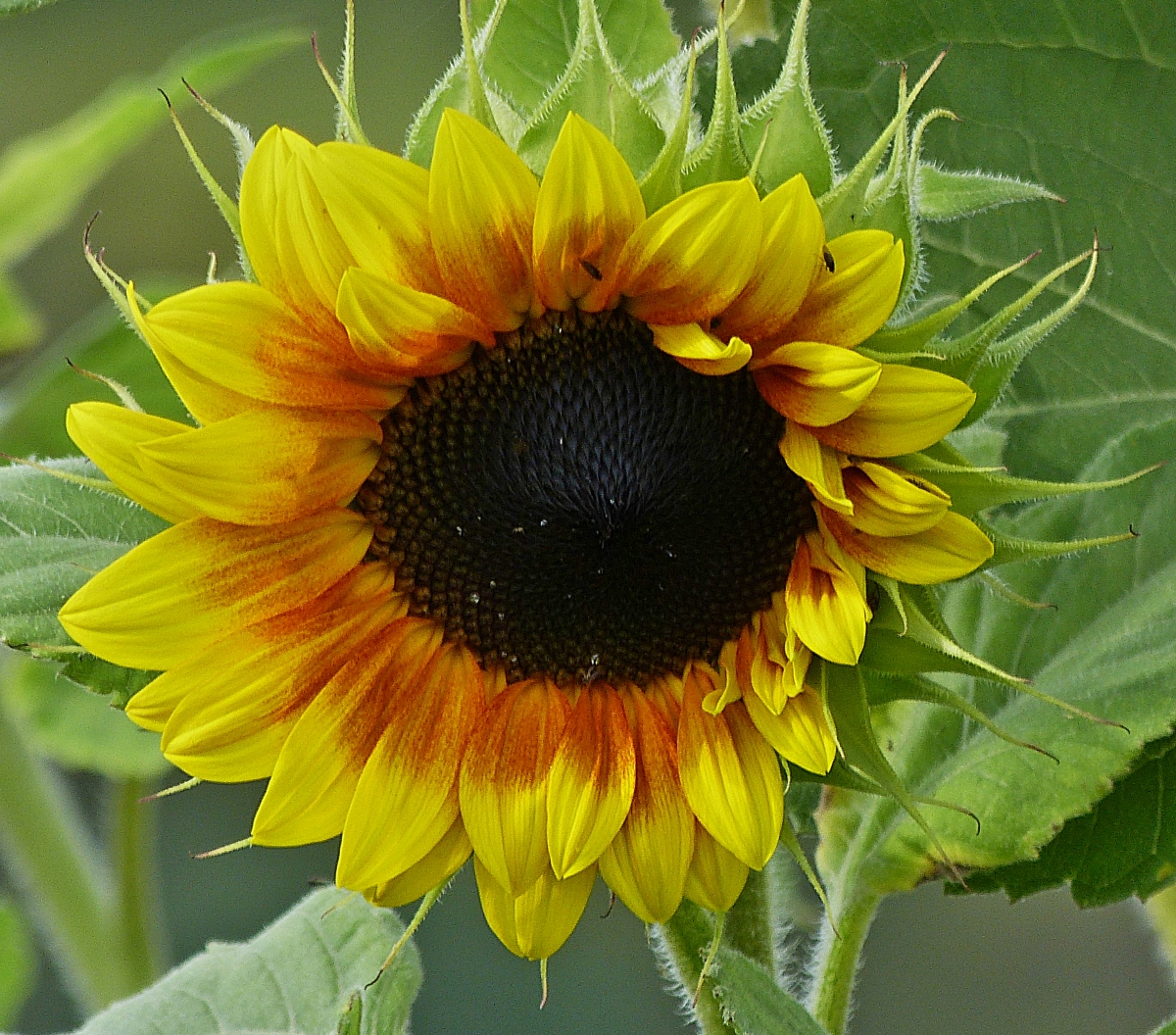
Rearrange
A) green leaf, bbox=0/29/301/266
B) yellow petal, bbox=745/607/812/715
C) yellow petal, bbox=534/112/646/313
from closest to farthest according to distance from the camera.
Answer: yellow petal, bbox=534/112/646/313 → yellow petal, bbox=745/607/812/715 → green leaf, bbox=0/29/301/266

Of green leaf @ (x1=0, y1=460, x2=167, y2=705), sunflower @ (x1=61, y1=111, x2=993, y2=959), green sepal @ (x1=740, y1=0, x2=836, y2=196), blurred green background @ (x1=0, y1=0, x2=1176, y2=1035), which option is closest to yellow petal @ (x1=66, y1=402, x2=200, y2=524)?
sunflower @ (x1=61, y1=111, x2=993, y2=959)

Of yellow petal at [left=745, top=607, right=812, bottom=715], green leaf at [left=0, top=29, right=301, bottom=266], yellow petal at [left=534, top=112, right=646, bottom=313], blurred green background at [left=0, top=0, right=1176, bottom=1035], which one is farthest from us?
blurred green background at [left=0, top=0, right=1176, bottom=1035]

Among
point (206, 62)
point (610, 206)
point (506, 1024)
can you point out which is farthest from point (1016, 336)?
point (506, 1024)

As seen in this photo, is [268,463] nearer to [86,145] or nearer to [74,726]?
[86,145]

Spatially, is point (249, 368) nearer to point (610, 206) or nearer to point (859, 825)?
point (610, 206)

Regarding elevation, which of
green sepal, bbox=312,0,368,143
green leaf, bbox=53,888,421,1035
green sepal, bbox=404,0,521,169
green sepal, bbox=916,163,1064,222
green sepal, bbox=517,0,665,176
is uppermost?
green sepal, bbox=312,0,368,143

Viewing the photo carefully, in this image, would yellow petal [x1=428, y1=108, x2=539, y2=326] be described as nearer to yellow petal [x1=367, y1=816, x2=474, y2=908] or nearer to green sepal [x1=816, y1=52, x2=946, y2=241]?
green sepal [x1=816, y1=52, x2=946, y2=241]
